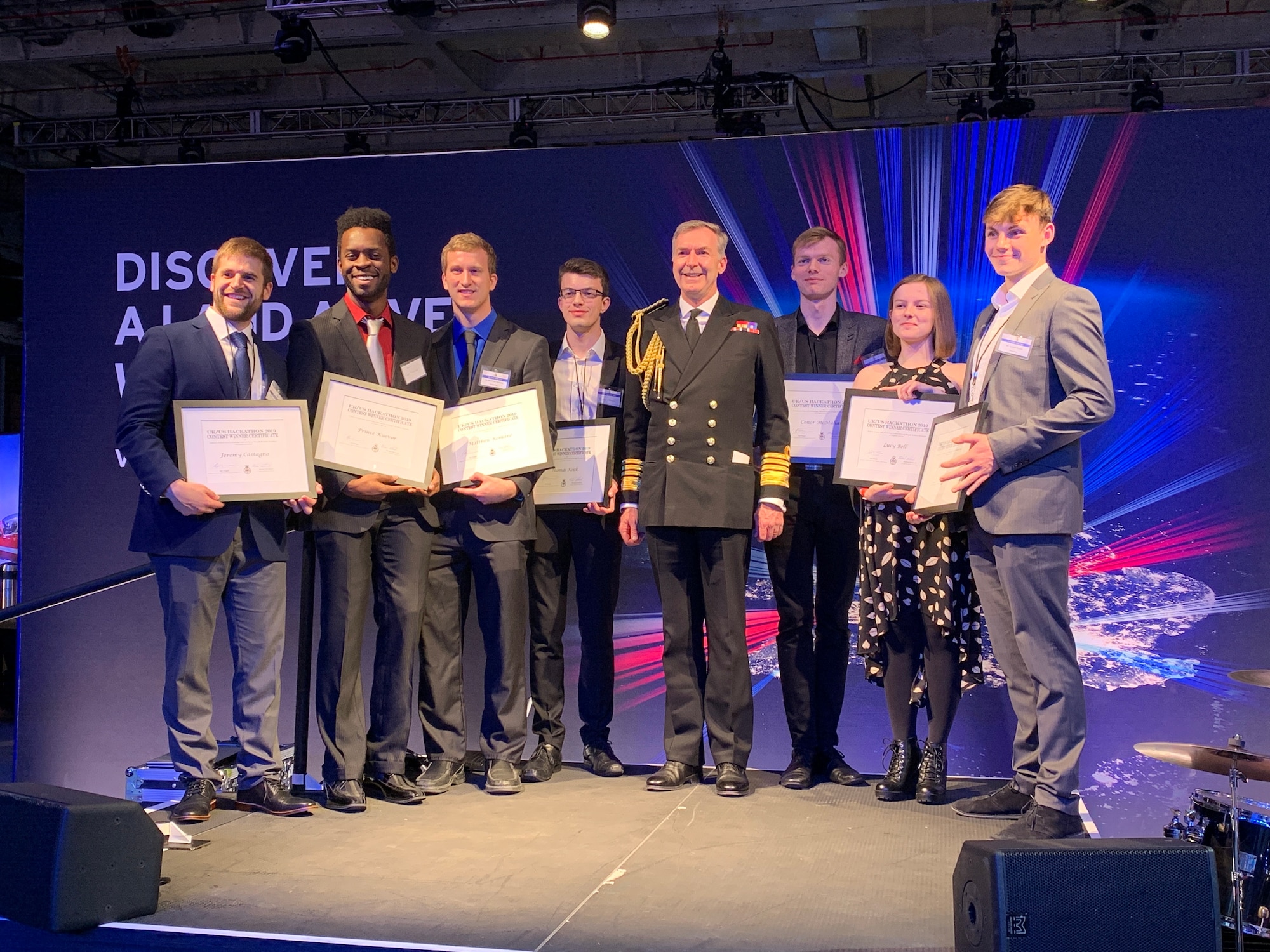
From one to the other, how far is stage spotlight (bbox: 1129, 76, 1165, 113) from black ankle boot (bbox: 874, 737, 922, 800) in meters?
6.82

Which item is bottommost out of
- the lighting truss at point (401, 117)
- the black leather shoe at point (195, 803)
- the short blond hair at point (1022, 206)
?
the black leather shoe at point (195, 803)

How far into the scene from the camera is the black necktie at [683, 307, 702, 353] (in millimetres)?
4258

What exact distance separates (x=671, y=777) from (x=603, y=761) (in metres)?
0.46

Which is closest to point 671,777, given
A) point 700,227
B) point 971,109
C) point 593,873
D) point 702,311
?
point 593,873

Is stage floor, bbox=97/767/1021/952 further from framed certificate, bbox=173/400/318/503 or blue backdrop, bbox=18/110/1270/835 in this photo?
blue backdrop, bbox=18/110/1270/835

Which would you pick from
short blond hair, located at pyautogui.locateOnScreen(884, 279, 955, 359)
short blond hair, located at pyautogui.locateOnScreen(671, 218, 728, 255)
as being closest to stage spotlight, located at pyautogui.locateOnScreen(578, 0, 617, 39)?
short blond hair, located at pyautogui.locateOnScreen(671, 218, 728, 255)

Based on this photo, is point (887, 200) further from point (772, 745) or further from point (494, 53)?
point (494, 53)

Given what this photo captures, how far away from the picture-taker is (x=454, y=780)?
168 inches

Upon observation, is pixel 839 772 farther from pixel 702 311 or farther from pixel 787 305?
pixel 787 305

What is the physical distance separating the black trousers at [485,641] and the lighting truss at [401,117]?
635cm

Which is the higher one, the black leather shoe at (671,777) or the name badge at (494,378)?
the name badge at (494,378)

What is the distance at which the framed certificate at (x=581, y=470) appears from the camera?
4.61m

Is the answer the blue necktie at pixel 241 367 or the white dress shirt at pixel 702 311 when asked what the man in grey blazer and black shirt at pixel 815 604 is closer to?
the white dress shirt at pixel 702 311

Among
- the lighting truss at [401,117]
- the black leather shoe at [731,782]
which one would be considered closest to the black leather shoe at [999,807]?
the black leather shoe at [731,782]
